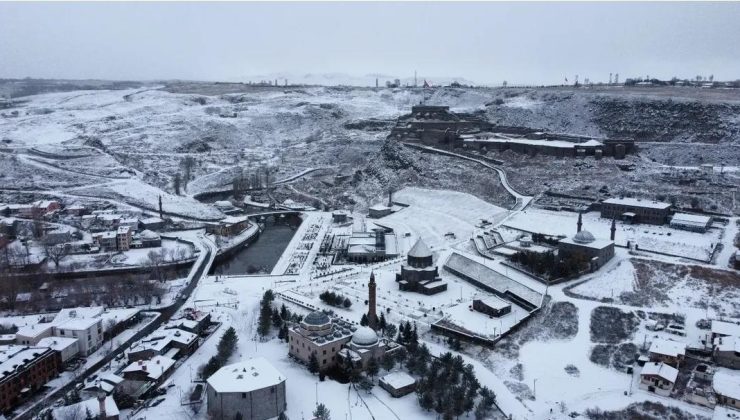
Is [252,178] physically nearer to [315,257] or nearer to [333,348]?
[315,257]

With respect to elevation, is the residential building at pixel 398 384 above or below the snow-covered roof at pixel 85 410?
below

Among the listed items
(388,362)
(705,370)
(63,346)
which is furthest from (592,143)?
(63,346)

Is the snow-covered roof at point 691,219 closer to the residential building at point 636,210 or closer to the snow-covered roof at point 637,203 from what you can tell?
Result: the residential building at point 636,210

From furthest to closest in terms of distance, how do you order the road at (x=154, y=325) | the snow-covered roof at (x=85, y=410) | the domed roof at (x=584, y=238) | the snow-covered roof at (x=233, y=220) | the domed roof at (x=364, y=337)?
1. the snow-covered roof at (x=233, y=220)
2. the domed roof at (x=584, y=238)
3. the domed roof at (x=364, y=337)
4. the road at (x=154, y=325)
5. the snow-covered roof at (x=85, y=410)

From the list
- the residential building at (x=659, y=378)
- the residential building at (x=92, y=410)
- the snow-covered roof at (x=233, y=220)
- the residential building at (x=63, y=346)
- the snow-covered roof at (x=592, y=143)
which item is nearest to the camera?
the residential building at (x=92, y=410)

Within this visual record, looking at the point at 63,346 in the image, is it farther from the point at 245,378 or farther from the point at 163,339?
the point at 245,378

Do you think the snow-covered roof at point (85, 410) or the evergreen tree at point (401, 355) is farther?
the evergreen tree at point (401, 355)

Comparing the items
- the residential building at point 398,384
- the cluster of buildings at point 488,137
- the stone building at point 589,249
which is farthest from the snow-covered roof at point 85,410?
the cluster of buildings at point 488,137

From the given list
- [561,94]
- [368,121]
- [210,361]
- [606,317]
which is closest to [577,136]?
[561,94]
